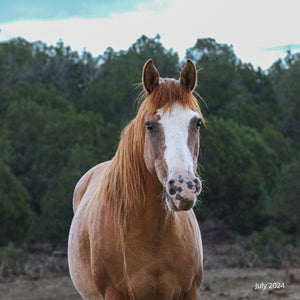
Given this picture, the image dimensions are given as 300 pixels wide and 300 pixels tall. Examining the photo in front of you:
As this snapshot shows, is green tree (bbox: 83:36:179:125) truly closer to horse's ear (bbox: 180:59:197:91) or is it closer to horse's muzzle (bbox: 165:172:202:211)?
horse's ear (bbox: 180:59:197:91)

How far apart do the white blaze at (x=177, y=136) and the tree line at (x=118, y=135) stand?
1028 cm

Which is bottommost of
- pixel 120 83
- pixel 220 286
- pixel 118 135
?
pixel 220 286

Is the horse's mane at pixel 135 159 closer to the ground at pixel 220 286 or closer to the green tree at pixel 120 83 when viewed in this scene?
the ground at pixel 220 286

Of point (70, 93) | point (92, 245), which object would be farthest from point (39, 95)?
point (92, 245)

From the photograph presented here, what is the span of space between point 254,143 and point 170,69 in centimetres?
311

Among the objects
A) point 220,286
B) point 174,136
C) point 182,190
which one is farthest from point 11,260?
point 182,190

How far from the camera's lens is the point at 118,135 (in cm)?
1439

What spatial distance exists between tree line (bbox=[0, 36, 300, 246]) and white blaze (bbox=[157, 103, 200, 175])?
10276 mm

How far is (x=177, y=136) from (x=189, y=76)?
480 mm

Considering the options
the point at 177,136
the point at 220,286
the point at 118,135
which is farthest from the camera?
the point at 118,135

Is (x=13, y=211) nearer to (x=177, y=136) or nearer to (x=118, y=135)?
(x=118, y=135)

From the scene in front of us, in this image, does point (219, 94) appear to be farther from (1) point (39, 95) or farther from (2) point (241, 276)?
(2) point (241, 276)

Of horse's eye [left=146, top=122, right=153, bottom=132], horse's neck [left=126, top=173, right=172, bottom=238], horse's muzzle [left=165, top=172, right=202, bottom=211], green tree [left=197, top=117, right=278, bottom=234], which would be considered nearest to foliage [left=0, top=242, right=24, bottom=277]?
green tree [left=197, top=117, right=278, bottom=234]

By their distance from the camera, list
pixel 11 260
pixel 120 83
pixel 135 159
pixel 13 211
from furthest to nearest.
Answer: pixel 120 83 < pixel 13 211 < pixel 11 260 < pixel 135 159
